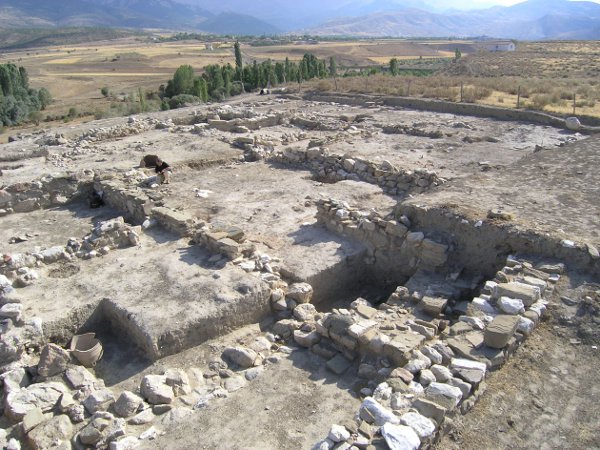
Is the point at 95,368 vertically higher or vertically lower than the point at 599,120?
lower

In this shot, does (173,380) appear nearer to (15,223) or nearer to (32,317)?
(32,317)

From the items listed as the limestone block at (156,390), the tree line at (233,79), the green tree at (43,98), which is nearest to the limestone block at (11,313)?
the limestone block at (156,390)

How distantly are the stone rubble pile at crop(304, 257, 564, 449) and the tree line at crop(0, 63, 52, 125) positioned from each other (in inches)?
1308

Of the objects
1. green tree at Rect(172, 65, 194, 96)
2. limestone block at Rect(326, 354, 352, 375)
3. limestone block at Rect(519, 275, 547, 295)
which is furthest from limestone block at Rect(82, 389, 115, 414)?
green tree at Rect(172, 65, 194, 96)

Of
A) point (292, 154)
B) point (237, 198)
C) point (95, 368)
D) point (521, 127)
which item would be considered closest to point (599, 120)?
point (521, 127)

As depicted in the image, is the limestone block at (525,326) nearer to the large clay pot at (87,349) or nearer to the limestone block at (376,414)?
the limestone block at (376,414)

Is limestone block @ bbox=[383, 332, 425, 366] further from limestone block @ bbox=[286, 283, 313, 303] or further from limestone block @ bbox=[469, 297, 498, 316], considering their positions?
limestone block @ bbox=[286, 283, 313, 303]

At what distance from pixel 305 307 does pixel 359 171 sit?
5.70 metres

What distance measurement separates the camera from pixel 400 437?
379 centimetres

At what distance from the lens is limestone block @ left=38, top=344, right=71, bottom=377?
19.2 ft

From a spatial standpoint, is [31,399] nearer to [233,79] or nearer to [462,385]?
[462,385]

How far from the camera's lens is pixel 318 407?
16.7 feet

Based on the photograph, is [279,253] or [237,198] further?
[237,198]

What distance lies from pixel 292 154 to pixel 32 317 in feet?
26.8
